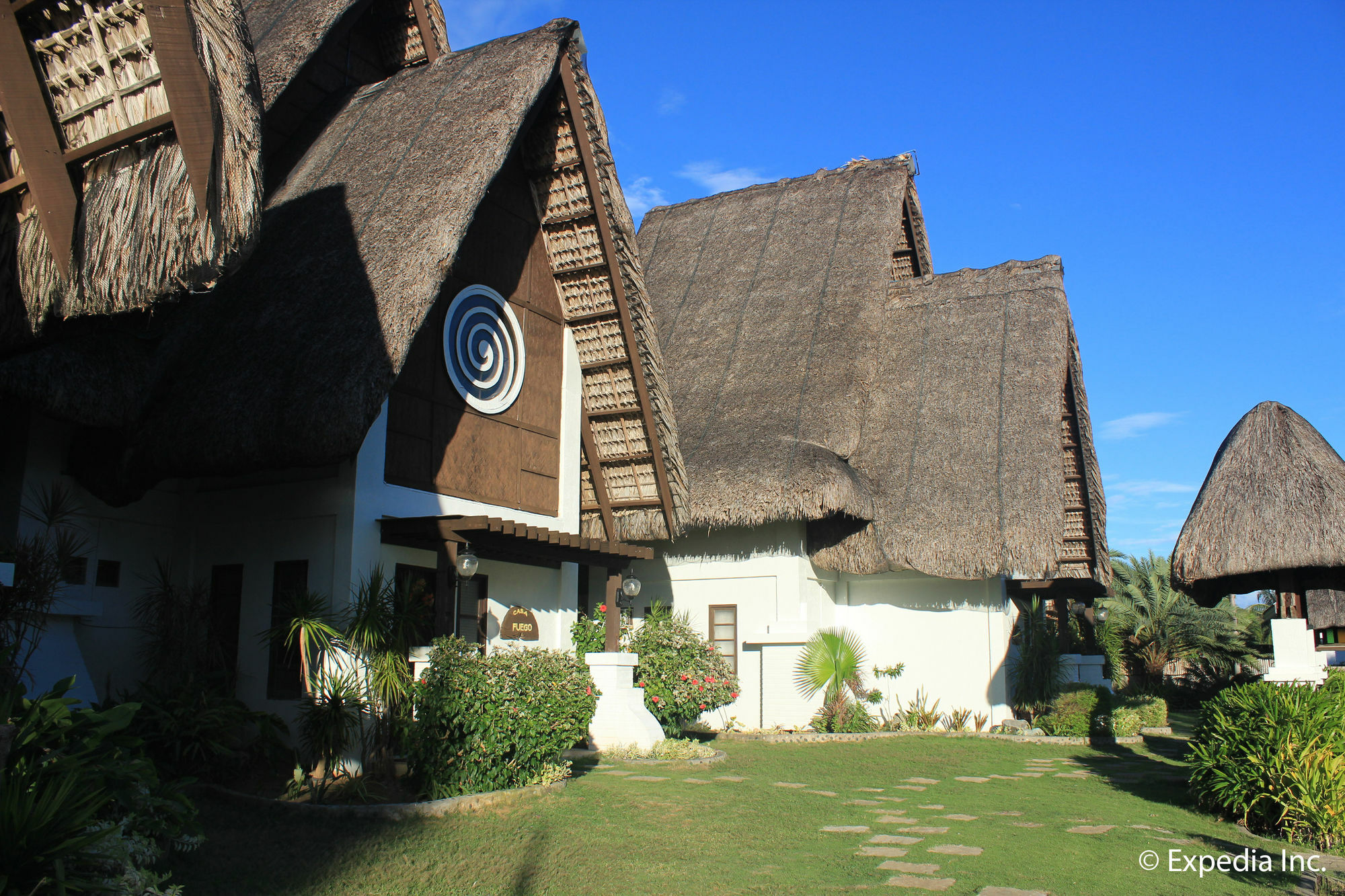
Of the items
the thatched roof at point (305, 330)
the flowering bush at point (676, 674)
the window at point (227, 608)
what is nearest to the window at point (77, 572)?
the thatched roof at point (305, 330)

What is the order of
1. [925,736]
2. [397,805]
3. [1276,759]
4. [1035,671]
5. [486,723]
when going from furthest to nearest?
[1035,671]
[925,736]
[486,723]
[1276,759]
[397,805]

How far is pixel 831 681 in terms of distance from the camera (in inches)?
617

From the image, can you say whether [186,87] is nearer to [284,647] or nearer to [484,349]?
[284,647]

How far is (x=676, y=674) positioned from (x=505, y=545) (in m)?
3.10

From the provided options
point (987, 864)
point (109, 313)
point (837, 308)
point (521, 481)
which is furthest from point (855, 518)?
point (109, 313)

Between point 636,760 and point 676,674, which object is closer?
point 636,760

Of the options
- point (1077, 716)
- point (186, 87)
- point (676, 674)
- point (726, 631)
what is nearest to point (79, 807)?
point (186, 87)

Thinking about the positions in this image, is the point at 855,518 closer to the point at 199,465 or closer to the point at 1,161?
the point at 199,465

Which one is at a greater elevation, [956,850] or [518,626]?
[518,626]

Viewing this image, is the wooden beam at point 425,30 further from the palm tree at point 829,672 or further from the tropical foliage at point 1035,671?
the tropical foliage at point 1035,671

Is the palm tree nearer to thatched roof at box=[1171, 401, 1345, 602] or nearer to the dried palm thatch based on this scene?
thatched roof at box=[1171, 401, 1345, 602]

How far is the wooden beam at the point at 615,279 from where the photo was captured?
11.7 m

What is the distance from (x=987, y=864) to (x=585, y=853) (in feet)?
8.89

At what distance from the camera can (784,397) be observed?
16719 mm
